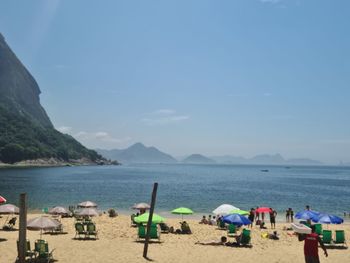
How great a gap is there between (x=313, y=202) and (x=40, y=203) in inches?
1546

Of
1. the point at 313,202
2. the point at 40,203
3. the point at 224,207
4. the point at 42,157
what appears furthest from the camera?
the point at 42,157

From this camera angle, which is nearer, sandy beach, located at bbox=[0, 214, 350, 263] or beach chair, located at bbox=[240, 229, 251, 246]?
sandy beach, located at bbox=[0, 214, 350, 263]

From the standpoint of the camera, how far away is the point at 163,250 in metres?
19.7

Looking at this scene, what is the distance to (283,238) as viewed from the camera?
2441cm

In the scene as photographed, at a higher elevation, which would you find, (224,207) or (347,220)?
(224,207)

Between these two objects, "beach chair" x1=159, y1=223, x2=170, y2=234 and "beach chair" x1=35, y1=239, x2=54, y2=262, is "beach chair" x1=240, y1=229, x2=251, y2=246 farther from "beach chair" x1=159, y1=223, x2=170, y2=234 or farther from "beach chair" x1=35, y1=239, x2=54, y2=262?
"beach chair" x1=35, y1=239, x2=54, y2=262

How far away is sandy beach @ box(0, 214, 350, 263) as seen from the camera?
704 inches

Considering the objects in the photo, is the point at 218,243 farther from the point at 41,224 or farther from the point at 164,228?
the point at 41,224

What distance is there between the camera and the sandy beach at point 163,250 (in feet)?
58.7

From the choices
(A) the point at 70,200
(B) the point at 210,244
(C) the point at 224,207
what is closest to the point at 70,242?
(B) the point at 210,244

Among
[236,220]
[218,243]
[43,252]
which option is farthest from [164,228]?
[43,252]

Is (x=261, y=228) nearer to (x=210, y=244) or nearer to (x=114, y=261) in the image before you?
(x=210, y=244)

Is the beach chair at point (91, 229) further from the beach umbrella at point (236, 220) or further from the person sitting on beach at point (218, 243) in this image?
the beach umbrella at point (236, 220)

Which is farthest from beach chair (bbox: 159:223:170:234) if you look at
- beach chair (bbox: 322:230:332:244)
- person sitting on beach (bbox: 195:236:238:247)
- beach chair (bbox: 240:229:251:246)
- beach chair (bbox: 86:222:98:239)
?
beach chair (bbox: 322:230:332:244)
